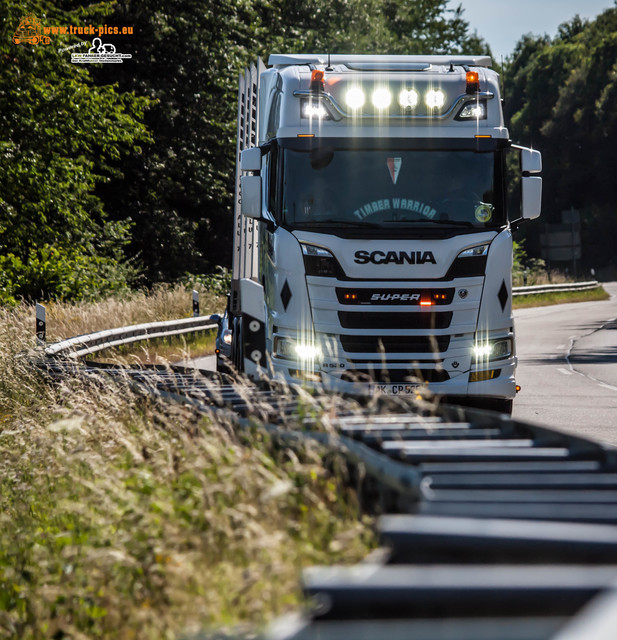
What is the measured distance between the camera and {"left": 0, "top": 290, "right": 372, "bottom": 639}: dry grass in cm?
374

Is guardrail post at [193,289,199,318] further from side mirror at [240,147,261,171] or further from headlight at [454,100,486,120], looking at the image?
headlight at [454,100,486,120]

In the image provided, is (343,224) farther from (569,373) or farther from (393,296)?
(569,373)

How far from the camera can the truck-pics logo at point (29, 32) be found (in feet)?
69.6

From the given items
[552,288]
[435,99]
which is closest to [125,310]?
[435,99]

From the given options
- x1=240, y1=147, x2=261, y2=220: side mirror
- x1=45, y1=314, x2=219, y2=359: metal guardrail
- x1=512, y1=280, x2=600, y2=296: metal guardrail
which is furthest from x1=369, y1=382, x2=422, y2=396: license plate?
x1=512, y1=280, x2=600, y2=296: metal guardrail

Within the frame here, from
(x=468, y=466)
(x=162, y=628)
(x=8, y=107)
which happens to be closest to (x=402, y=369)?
(x=468, y=466)

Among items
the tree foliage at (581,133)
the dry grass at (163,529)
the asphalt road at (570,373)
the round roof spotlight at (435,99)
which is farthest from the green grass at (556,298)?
the dry grass at (163,529)

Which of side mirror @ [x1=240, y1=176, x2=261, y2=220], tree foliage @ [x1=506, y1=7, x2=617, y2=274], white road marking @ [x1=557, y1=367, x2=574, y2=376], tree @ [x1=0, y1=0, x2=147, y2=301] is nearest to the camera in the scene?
side mirror @ [x1=240, y1=176, x2=261, y2=220]

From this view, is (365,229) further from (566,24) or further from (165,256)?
(566,24)

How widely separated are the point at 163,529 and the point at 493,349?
18.0 feet

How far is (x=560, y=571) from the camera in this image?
2926mm

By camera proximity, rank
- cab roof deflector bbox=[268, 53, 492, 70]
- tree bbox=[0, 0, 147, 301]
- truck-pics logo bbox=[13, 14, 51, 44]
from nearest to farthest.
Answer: cab roof deflector bbox=[268, 53, 492, 70] < truck-pics logo bbox=[13, 14, 51, 44] < tree bbox=[0, 0, 147, 301]

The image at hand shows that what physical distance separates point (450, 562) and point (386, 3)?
2022 inches

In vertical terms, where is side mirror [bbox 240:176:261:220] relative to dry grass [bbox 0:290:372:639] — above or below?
above
